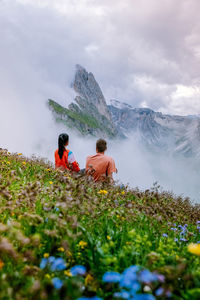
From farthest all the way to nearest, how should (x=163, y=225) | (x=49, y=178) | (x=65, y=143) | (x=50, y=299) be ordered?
1. (x=65, y=143)
2. (x=49, y=178)
3. (x=163, y=225)
4. (x=50, y=299)

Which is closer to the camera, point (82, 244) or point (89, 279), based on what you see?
point (89, 279)

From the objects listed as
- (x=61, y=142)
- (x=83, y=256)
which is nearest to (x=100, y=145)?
(x=61, y=142)

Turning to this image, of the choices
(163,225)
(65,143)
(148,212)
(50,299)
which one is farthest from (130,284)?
(65,143)

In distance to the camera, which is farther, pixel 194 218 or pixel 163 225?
pixel 194 218

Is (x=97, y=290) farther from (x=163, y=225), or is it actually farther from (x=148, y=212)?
(x=163, y=225)

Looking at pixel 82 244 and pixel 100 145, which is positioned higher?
pixel 100 145

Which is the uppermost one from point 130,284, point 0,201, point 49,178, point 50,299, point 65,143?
point 65,143

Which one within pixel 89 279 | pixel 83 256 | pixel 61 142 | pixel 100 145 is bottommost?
pixel 89 279

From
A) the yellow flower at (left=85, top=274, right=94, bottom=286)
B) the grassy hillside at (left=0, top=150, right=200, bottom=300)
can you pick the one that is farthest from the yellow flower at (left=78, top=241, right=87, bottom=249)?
the yellow flower at (left=85, top=274, right=94, bottom=286)

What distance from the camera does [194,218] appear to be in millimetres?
5672

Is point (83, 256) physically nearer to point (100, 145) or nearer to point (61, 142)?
point (100, 145)

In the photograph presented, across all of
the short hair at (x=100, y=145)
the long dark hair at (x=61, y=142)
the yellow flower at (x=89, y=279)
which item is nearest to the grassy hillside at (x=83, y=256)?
the yellow flower at (x=89, y=279)

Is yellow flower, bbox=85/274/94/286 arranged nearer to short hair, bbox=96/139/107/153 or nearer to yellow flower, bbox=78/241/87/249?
yellow flower, bbox=78/241/87/249

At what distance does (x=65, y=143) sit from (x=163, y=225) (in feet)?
19.9
